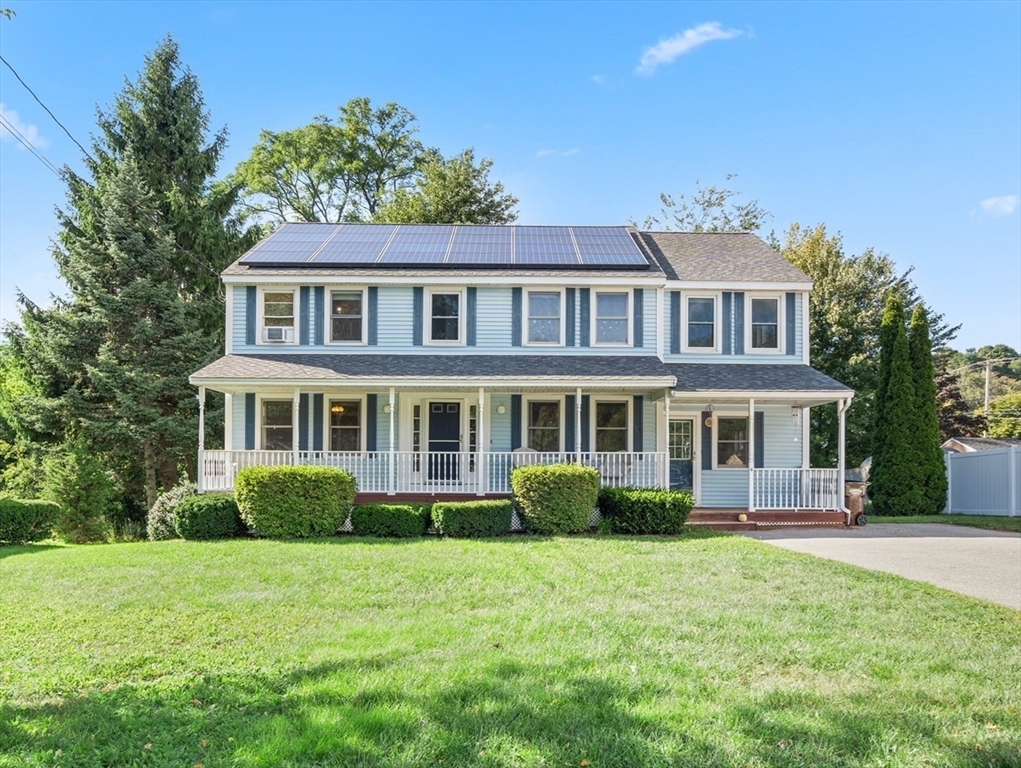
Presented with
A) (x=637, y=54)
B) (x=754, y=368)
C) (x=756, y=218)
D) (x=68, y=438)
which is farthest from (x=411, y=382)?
(x=756, y=218)

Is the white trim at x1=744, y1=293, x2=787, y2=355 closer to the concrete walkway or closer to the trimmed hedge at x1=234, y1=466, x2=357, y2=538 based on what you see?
the concrete walkway

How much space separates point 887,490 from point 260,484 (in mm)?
16349

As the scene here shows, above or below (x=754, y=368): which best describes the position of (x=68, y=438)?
below

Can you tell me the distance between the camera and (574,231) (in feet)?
63.3

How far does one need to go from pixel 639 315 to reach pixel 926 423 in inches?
368

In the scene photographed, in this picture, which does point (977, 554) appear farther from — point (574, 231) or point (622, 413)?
point (574, 231)

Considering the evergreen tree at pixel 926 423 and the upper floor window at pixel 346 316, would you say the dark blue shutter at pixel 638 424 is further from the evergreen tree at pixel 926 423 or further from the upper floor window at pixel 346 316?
the evergreen tree at pixel 926 423

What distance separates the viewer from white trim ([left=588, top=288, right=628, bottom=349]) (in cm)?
1623

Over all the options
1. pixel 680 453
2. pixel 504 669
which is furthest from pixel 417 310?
pixel 504 669

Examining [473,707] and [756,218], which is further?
[756,218]

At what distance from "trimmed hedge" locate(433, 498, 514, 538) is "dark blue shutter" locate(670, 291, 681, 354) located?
6.88m

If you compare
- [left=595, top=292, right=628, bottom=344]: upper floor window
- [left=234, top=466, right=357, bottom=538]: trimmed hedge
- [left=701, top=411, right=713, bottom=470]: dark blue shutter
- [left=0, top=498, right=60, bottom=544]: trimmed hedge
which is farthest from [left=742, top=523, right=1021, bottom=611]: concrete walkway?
[left=0, top=498, right=60, bottom=544]: trimmed hedge

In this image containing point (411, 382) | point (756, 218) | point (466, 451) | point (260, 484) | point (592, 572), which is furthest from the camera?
point (756, 218)

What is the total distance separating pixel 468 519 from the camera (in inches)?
480
